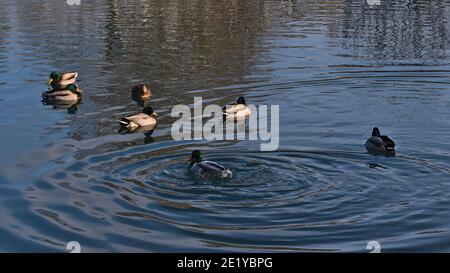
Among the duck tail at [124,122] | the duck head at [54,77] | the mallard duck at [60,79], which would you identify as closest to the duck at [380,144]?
the duck tail at [124,122]

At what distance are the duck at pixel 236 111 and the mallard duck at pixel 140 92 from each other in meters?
3.20

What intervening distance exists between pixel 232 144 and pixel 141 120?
10.8ft

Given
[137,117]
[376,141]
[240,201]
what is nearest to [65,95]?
[137,117]

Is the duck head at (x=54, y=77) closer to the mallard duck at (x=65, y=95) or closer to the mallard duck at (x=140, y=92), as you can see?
the mallard duck at (x=65, y=95)

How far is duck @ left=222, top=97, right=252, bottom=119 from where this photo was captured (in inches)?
910

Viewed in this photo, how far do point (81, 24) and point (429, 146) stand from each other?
26757mm

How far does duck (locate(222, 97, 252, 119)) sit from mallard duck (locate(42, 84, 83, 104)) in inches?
199

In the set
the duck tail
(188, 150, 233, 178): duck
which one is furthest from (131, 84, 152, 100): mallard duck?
(188, 150, 233, 178): duck

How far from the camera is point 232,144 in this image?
20.2 metres

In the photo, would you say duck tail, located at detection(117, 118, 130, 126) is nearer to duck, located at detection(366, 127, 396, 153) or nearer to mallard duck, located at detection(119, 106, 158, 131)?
mallard duck, located at detection(119, 106, 158, 131)

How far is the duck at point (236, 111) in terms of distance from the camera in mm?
23125

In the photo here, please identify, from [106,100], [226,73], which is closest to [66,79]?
[106,100]

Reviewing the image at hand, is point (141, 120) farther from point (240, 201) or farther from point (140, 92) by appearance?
point (240, 201)
